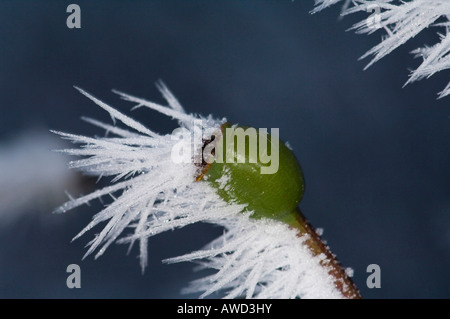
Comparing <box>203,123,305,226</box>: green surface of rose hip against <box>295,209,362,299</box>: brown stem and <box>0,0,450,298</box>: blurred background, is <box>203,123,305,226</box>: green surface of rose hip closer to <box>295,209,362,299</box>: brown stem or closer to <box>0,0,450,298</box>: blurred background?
<box>295,209,362,299</box>: brown stem

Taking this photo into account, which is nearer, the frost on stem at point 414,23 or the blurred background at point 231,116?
the frost on stem at point 414,23

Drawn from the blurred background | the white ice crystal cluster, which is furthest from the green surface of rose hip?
the blurred background

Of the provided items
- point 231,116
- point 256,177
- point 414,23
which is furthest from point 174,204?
point 231,116

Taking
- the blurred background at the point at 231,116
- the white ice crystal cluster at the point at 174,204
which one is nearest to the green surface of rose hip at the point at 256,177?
the white ice crystal cluster at the point at 174,204

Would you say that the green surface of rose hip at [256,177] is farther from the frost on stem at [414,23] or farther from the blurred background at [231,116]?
the blurred background at [231,116]

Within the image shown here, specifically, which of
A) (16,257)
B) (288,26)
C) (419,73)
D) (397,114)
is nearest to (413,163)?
(397,114)

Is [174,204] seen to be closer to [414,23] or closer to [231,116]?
[414,23]
